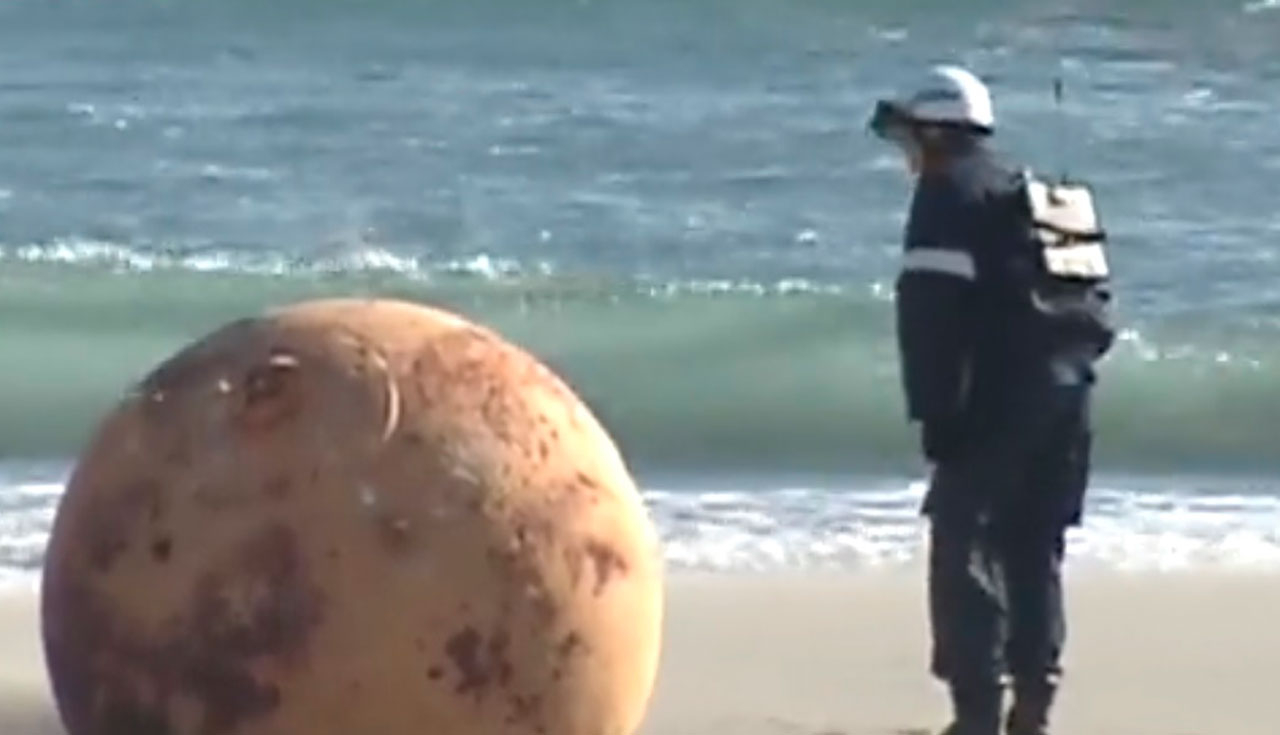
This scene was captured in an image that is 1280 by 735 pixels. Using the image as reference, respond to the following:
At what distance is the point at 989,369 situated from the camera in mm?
Result: 7508

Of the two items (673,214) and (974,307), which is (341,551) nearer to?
(974,307)

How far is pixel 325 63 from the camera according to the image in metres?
25.0

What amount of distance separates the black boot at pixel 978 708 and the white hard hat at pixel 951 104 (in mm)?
1146

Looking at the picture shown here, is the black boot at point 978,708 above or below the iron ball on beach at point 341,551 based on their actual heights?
below

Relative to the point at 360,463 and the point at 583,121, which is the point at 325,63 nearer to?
the point at 583,121

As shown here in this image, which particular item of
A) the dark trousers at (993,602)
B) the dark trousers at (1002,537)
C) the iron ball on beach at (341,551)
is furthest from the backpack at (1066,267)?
the iron ball on beach at (341,551)

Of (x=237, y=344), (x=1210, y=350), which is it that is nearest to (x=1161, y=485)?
(x=1210, y=350)

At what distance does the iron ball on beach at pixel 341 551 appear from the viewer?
5.91m

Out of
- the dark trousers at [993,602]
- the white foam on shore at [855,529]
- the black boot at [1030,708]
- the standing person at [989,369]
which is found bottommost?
the white foam on shore at [855,529]

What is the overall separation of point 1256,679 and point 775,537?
2.13 m

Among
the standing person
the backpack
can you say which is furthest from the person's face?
the backpack

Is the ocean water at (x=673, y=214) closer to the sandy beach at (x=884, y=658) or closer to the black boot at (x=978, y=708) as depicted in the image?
the sandy beach at (x=884, y=658)

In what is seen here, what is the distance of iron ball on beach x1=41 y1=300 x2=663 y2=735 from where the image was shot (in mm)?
5914

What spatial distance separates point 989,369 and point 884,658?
1.88m
